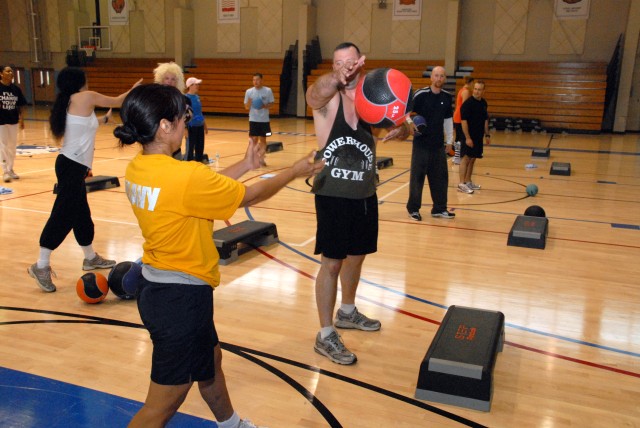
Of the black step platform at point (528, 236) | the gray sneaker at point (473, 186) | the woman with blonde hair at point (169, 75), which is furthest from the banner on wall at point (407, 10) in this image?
the woman with blonde hair at point (169, 75)

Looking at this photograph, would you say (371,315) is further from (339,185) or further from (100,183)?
(100,183)

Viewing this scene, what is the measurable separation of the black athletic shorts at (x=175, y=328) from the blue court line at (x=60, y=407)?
34.4 inches

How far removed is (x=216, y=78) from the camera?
23.2 m

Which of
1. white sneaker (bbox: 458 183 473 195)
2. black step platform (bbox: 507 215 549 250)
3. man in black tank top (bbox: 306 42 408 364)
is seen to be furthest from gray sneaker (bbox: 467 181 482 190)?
man in black tank top (bbox: 306 42 408 364)

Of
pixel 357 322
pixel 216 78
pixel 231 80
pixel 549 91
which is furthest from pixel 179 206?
pixel 216 78

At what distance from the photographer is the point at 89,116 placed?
4.82 meters

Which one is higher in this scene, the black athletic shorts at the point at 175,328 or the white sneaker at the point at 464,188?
the black athletic shorts at the point at 175,328

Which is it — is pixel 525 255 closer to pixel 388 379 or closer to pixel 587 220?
pixel 587 220

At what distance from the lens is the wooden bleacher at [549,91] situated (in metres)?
18.9

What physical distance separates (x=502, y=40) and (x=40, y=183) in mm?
16538

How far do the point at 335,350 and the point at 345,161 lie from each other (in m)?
1.18

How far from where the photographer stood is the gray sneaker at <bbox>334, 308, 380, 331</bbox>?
406 centimetres

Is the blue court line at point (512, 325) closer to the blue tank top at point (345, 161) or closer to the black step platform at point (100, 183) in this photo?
the blue tank top at point (345, 161)

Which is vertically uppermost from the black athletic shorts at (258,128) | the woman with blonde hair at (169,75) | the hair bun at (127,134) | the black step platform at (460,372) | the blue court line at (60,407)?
the woman with blonde hair at (169,75)
